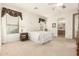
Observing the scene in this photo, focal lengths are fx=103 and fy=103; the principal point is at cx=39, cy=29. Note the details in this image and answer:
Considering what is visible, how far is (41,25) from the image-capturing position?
7.61ft

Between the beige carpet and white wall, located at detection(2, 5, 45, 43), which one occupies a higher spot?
white wall, located at detection(2, 5, 45, 43)

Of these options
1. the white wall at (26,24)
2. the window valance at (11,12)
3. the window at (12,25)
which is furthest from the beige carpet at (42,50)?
the window valance at (11,12)

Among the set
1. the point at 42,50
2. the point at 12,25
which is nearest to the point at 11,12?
the point at 12,25

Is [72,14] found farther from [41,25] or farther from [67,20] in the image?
[41,25]

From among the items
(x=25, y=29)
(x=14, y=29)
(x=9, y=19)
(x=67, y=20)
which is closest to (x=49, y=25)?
(x=67, y=20)

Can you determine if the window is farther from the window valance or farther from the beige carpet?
the beige carpet

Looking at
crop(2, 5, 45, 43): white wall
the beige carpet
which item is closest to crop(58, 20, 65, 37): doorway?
the beige carpet

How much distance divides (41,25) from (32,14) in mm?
365

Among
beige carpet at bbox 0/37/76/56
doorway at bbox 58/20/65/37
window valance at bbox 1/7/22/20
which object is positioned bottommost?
beige carpet at bbox 0/37/76/56

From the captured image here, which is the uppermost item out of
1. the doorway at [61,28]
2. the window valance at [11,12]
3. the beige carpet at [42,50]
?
the window valance at [11,12]

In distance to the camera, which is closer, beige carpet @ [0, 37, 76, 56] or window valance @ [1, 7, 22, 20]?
beige carpet @ [0, 37, 76, 56]

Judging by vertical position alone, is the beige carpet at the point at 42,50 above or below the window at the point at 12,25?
below

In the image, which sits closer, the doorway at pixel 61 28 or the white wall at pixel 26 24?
the doorway at pixel 61 28

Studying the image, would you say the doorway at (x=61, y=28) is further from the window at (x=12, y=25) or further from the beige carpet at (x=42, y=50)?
the window at (x=12, y=25)
